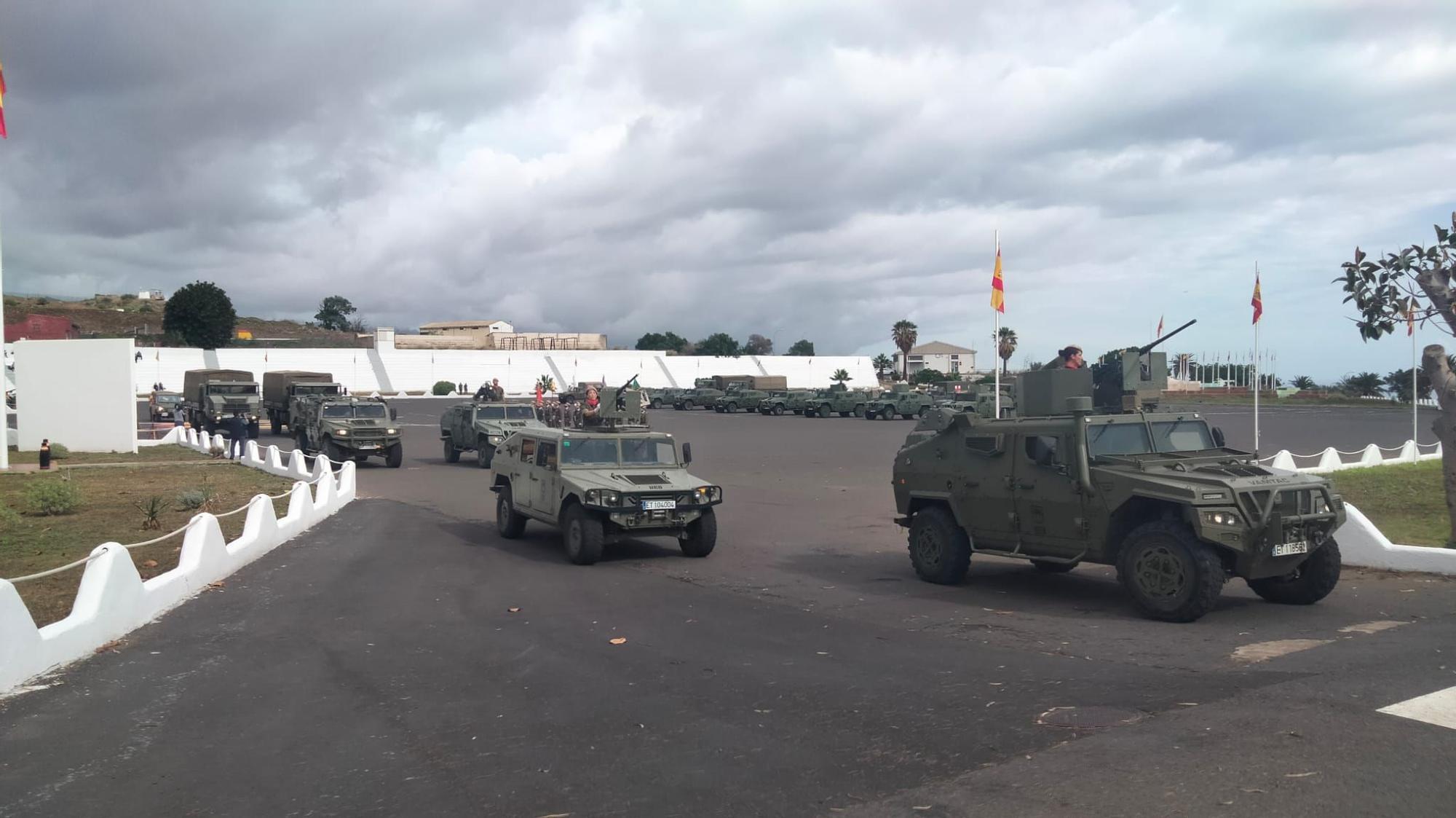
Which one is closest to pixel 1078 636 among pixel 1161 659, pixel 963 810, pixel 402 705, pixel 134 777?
pixel 1161 659

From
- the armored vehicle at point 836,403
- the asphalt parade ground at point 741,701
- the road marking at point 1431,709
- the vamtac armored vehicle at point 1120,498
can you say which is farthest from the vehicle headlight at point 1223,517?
the armored vehicle at point 836,403

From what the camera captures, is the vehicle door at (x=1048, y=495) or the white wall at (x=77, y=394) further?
the white wall at (x=77, y=394)

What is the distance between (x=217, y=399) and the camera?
41531 mm

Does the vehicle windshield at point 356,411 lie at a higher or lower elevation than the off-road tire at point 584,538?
higher

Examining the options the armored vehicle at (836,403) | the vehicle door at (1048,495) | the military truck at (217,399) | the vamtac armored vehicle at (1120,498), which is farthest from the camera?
the armored vehicle at (836,403)

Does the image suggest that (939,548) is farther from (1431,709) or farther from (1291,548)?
(1431,709)

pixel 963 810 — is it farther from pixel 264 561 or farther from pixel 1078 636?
pixel 264 561

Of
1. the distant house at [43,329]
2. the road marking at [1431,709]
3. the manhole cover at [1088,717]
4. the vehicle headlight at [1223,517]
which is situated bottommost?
the manhole cover at [1088,717]

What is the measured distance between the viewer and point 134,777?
532 centimetres

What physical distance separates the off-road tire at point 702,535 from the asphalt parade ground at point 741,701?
3.53 ft

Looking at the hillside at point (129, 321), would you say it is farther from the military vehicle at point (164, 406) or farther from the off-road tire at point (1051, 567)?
the off-road tire at point (1051, 567)

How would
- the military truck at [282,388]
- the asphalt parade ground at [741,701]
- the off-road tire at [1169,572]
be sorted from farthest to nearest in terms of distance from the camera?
1. the military truck at [282,388]
2. the off-road tire at [1169,572]
3. the asphalt parade ground at [741,701]

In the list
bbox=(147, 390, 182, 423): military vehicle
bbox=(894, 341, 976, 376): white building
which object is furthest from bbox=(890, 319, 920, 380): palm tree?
bbox=(147, 390, 182, 423): military vehicle

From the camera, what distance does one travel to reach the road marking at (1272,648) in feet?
24.4
